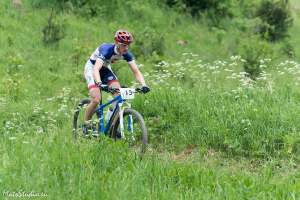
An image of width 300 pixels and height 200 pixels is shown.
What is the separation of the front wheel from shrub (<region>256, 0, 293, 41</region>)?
1372cm

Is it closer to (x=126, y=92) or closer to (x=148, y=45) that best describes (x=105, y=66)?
(x=126, y=92)

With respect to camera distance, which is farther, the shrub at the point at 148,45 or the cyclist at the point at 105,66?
the shrub at the point at 148,45

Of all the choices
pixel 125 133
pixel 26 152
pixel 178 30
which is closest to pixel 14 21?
pixel 178 30

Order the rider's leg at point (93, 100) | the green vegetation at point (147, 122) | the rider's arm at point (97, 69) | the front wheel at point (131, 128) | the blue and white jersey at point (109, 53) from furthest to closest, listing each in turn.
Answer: the rider's leg at point (93, 100), the blue and white jersey at point (109, 53), the rider's arm at point (97, 69), the front wheel at point (131, 128), the green vegetation at point (147, 122)

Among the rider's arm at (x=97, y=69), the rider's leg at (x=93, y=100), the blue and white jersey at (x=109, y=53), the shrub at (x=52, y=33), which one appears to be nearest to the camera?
the rider's arm at (x=97, y=69)

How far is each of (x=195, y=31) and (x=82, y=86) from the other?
7.87 m

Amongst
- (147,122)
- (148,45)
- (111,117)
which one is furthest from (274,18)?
(111,117)

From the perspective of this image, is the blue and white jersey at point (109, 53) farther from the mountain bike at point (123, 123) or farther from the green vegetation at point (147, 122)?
the green vegetation at point (147, 122)

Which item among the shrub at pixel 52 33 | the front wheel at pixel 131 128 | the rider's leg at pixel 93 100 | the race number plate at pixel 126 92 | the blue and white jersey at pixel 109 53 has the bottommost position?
the front wheel at pixel 131 128

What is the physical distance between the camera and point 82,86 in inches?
489

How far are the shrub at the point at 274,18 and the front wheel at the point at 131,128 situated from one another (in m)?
13.7

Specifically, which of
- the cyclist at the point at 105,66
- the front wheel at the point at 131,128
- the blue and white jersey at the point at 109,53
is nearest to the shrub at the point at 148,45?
the cyclist at the point at 105,66

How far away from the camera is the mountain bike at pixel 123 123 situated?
7.37 meters

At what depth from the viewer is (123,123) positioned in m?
7.59
